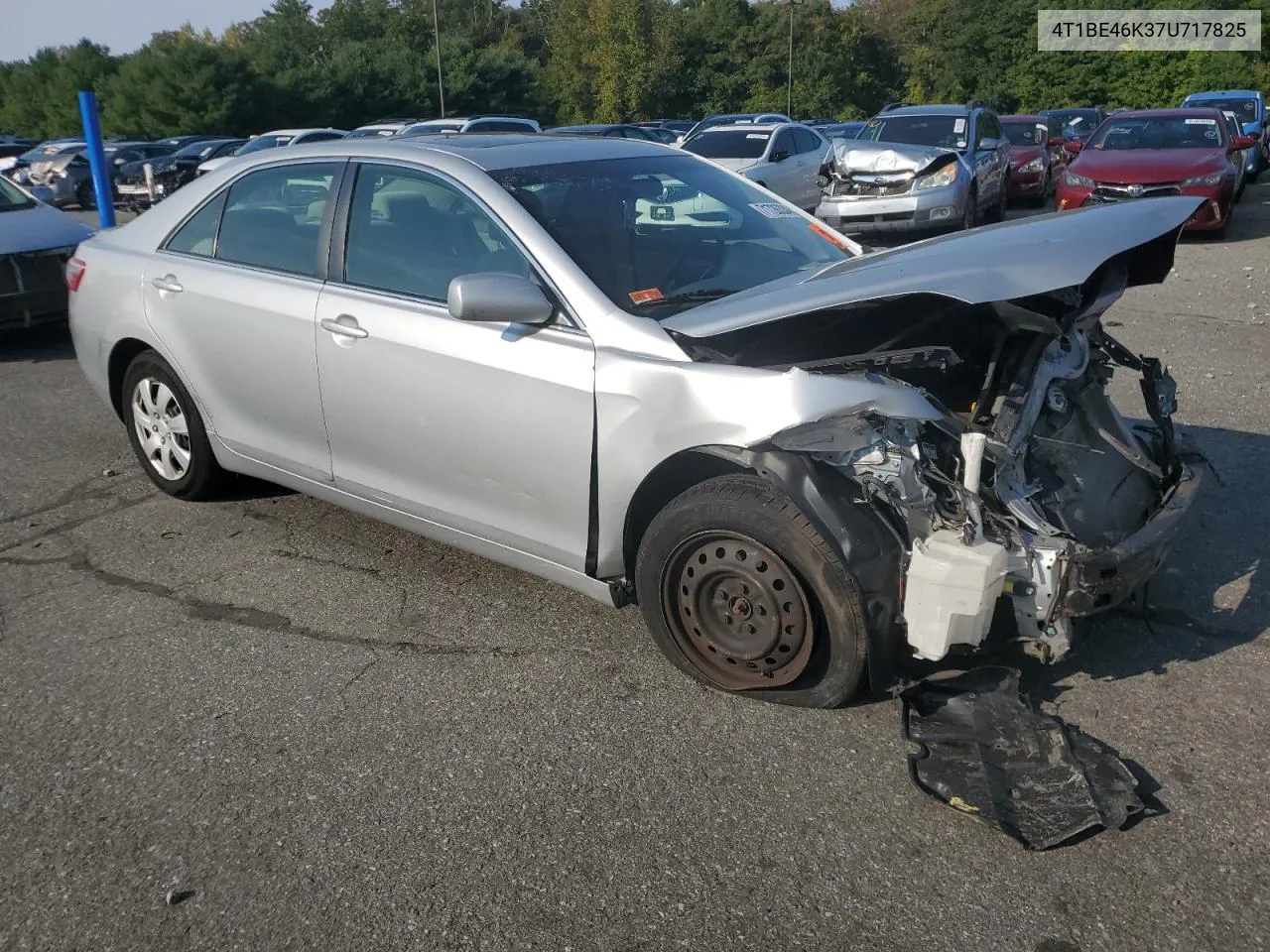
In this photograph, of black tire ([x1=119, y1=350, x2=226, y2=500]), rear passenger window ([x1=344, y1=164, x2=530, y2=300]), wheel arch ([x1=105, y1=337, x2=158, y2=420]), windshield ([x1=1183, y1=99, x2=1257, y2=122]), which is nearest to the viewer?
rear passenger window ([x1=344, y1=164, x2=530, y2=300])

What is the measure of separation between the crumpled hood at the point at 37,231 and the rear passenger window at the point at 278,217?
4.70 m

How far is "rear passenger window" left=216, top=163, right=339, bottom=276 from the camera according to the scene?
14.4ft

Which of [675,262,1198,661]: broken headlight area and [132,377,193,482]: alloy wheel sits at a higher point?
[675,262,1198,661]: broken headlight area

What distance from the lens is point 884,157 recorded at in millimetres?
12938

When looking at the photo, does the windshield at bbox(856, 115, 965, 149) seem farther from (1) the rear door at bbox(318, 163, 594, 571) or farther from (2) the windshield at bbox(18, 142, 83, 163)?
(2) the windshield at bbox(18, 142, 83, 163)

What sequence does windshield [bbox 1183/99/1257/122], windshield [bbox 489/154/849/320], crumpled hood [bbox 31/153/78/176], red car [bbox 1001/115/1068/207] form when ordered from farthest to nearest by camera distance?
crumpled hood [bbox 31/153/78/176]
windshield [bbox 1183/99/1257/122]
red car [bbox 1001/115/1068/207]
windshield [bbox 489/154/849/320]

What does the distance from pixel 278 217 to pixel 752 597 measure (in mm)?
2671

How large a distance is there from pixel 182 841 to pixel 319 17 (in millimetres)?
76078

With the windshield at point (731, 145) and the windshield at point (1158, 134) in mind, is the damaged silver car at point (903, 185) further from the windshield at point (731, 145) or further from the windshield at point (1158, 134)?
the windshield at point (1158, 134)

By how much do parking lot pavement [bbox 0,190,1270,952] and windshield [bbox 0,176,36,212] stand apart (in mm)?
5692

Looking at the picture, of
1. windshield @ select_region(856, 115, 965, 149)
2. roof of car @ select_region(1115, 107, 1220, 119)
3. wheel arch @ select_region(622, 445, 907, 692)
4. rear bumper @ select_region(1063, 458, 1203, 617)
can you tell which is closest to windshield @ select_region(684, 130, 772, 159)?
windshield @ select_region(856, 115, 965, 149)

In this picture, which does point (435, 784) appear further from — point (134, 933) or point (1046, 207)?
point (1046, 207)

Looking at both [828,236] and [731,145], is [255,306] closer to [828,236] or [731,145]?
[828,236]

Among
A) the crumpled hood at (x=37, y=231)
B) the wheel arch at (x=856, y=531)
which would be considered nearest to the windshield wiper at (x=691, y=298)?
the wheel arch at (x=856, y=531)
